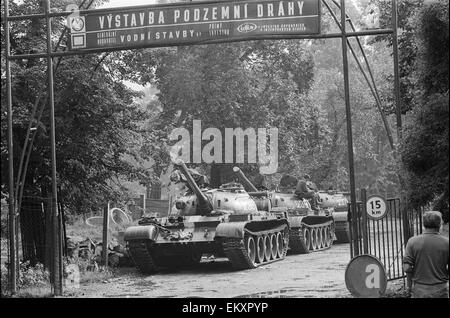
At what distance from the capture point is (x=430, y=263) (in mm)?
8609

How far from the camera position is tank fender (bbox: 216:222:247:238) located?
58.9 ft

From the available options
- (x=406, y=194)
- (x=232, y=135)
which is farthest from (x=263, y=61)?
(x=406, y=194)

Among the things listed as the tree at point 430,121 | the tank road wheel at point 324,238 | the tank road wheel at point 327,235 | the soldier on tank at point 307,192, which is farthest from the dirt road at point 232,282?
the tank road wheel at point 327,235

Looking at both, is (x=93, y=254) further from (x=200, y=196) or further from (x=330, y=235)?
(x=330, y=235)

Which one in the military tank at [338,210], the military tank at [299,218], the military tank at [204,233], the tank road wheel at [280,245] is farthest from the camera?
the military tank at [338,210]

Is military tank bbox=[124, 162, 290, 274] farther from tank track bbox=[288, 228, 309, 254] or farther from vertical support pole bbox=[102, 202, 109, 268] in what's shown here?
tank track bbox=[288, 228, 309, 254]

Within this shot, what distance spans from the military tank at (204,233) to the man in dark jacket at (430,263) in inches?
370

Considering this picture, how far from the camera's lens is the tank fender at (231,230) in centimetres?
1795

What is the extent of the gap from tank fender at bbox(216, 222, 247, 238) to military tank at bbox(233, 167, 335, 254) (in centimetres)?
476

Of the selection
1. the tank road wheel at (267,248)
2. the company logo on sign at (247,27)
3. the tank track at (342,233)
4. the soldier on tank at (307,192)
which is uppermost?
the company logo on sign at (247,27)

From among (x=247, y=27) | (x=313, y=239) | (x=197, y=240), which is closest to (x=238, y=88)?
(x=313, y=239)

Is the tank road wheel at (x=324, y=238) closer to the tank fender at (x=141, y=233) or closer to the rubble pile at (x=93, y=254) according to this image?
the rubble pile at (x=93, y=254)

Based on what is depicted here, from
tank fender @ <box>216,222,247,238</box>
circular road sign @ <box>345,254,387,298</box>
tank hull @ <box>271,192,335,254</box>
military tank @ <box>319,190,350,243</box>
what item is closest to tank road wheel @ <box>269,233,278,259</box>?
tank hull @ <box>271,192,335,254</box>

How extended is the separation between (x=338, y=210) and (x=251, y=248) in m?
11.4
